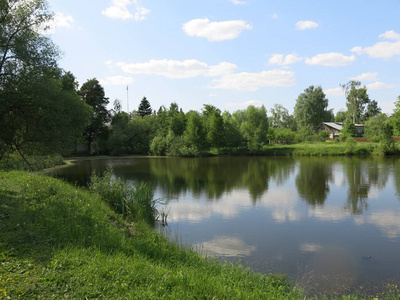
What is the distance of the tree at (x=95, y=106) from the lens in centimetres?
5665

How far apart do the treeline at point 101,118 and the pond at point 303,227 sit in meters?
7.97

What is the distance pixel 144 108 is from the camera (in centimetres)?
8775

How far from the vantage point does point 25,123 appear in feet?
49.3

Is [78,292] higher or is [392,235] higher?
[78,292]

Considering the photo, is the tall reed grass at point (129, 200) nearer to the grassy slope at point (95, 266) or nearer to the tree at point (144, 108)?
the grassy slope at point (95, 266)

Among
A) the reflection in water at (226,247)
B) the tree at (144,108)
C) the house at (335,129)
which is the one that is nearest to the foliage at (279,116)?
the house at (335,129)

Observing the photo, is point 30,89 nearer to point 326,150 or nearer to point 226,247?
point 226,247

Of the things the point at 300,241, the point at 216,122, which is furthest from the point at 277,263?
the point at 216,122

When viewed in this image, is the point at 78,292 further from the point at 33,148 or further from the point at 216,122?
the point at 216,122

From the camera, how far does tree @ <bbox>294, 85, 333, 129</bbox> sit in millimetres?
82938

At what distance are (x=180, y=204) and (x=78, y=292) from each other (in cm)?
1266

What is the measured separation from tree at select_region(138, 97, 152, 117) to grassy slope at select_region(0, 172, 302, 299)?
78823mm

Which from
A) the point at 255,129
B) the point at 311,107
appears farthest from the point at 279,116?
the point at 255,129

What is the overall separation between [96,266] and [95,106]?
186 ft
